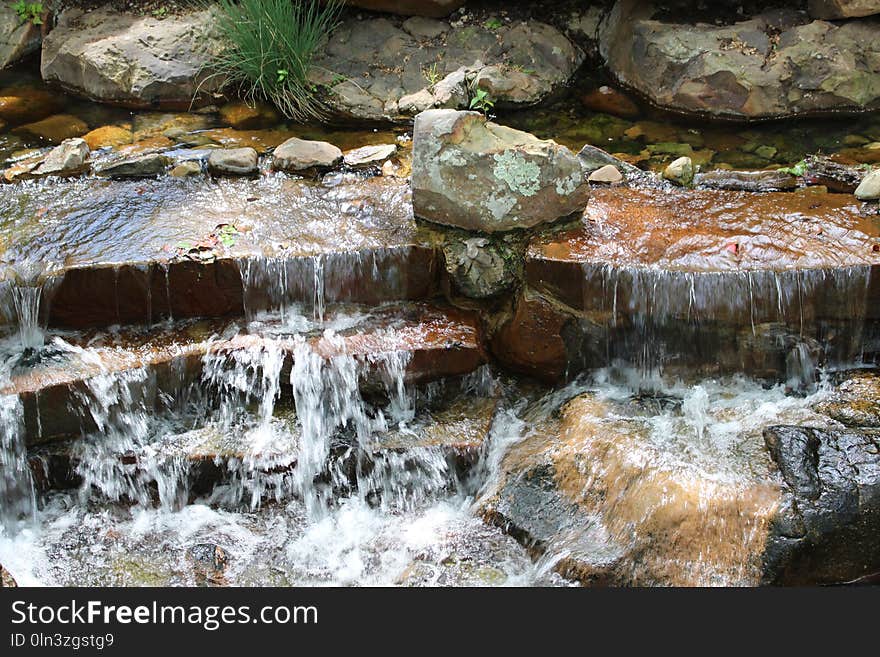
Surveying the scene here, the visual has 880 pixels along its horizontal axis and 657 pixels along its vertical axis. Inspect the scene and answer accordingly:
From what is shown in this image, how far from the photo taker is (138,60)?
6840mm

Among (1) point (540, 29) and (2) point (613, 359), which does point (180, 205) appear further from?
(1) point (540, 29)

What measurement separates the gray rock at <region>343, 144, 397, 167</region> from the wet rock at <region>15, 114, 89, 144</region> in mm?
2292

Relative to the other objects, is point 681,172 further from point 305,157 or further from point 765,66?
point 305,157

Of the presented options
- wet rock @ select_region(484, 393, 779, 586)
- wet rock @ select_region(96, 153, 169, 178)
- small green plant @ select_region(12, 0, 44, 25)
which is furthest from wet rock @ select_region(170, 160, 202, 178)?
small green plant @ select_region(12, 0, 44, 25)

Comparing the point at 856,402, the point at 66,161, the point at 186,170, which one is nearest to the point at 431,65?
the point at 186,170

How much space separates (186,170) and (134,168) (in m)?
0.36

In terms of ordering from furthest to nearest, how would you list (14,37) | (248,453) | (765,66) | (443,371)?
(14,37) < (765,66) < (443,371) < (248,453)

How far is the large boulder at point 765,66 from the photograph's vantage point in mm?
6344

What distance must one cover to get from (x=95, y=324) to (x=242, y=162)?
161 centimetres

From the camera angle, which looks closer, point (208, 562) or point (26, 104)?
point (208, 562)

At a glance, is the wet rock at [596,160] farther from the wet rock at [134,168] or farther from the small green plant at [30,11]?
the small green plant at [30,11]

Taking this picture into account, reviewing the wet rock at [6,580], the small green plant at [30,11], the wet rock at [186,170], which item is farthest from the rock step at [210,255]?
the small green plant at [30,11]

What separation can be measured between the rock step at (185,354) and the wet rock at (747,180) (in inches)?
77.7

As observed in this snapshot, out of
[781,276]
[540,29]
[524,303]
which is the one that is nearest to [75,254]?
[524,303]
